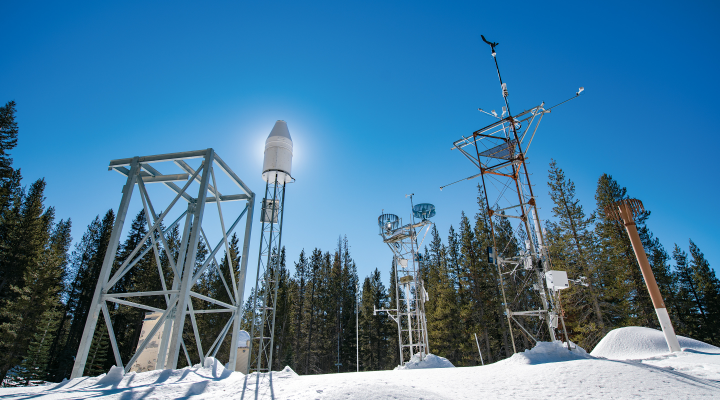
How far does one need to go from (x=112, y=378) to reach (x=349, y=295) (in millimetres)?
39517

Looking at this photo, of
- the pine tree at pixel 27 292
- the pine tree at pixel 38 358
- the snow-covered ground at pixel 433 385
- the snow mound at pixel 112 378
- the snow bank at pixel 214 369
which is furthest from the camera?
the pine tree at pixel 38 358

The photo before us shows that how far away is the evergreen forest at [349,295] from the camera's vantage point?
23.3 meters

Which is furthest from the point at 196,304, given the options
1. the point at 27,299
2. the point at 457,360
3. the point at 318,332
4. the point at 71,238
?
the point at 457,360

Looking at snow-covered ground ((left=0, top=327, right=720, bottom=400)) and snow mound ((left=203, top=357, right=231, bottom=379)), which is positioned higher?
snow mound ((left=203, top=357, right=231, bottom=379))

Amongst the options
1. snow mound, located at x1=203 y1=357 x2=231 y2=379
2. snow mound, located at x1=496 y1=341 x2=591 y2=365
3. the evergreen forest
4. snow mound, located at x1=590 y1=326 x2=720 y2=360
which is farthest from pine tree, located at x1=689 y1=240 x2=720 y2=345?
snow mound, located at x1=203 y1=357 x2=231 y2=379

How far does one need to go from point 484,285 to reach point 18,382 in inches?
1360

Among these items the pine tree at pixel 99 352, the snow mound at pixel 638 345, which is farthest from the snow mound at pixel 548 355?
the pine tree at pixel 99 352

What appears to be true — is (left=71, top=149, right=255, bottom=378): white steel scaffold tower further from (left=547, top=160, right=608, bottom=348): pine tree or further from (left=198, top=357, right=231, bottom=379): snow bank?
(left=547, top=160, right=608, bottom=348): pine tree

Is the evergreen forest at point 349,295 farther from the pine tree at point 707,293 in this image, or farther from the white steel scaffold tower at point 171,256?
the white steel scaffold tower at point 171,256

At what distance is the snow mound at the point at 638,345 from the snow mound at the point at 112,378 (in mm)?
13093

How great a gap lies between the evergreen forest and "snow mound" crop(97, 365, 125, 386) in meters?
13.4

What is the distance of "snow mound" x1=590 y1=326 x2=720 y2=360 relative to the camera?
11023 millimetres

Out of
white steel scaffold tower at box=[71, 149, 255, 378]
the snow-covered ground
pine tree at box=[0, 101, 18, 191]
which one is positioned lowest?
the snow-covered ground

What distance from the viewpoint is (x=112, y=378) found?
19.7 feet
